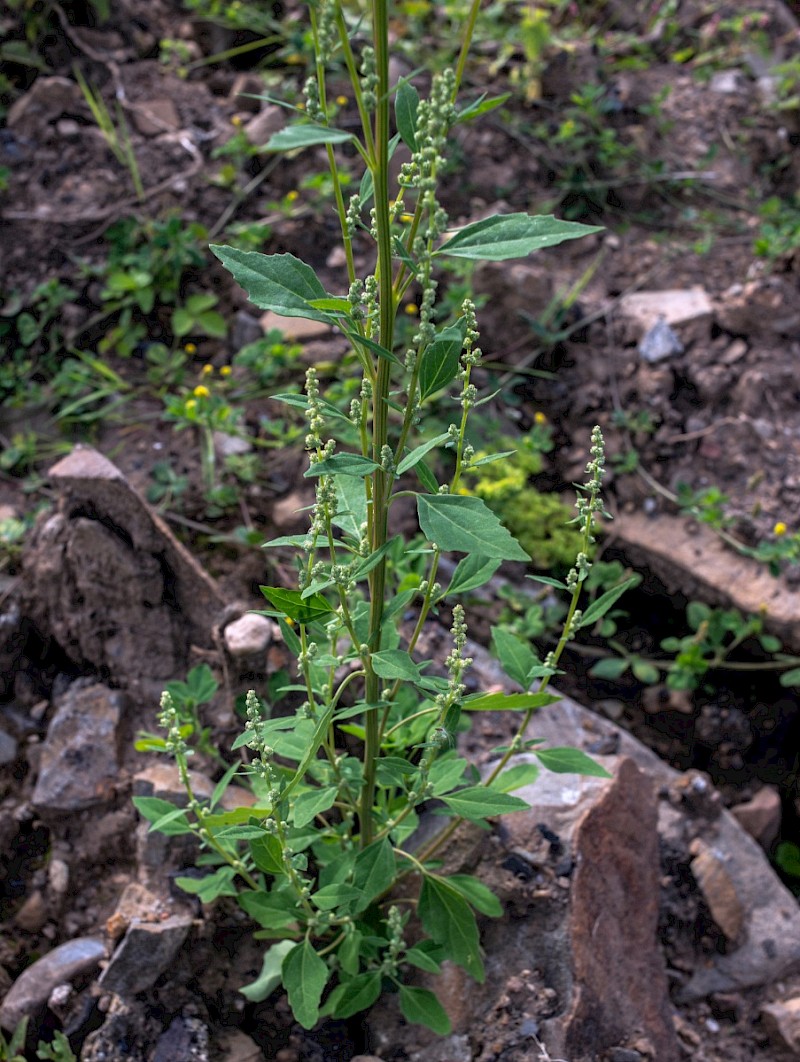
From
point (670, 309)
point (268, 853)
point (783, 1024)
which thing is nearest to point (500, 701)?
point (268, 853)

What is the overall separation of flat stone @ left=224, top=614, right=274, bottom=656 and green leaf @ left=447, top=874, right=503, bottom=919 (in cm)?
78

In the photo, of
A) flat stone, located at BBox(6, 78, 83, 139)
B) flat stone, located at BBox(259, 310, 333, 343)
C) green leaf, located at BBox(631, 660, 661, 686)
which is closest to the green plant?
green leaf, located at BBox(631, 660, 661, 686)

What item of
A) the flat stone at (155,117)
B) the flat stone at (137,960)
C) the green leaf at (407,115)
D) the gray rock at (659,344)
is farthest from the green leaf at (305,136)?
the flat stone at (155,117)

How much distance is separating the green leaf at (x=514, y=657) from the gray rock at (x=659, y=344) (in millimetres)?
2128

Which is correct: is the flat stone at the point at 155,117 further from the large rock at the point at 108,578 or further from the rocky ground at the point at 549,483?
the large rock at the point at 108,578

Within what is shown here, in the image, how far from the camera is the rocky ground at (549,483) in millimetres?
2072

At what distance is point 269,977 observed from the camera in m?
2.01

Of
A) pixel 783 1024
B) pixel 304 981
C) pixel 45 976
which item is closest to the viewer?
pixel 304 981

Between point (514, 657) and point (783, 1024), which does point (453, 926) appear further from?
point (783, 1024)

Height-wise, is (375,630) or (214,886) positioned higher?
(375,630)

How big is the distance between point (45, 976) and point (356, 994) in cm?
73

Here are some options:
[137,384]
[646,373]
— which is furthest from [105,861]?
[646,373]

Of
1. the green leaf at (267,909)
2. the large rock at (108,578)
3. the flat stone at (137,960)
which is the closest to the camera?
the green leaf at (267,909)

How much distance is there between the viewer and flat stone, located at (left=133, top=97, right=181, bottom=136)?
4125 mm
